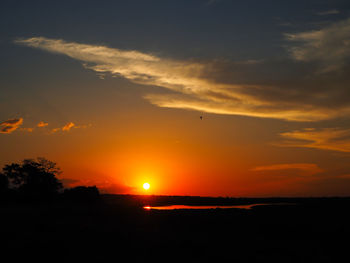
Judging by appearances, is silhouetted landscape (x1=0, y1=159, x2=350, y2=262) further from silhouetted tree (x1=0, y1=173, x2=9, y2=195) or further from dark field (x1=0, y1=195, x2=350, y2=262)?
silhouetted tree (x1=0, y1=173, x2=9, y2=195)

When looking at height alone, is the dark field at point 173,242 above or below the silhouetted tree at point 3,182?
below

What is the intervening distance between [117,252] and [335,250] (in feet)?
57.0

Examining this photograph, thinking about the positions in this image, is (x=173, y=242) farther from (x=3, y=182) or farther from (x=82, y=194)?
(x=3, y=182)

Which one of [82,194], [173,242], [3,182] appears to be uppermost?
[3,182]

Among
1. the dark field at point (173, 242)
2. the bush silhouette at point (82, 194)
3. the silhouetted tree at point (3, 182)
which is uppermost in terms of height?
the silhouetted tree at point (3, 182)

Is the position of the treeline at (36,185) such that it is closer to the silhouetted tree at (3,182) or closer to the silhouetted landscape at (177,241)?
the silhouetted tree at (3,182)

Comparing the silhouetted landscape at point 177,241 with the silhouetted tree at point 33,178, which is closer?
the silhouetted landscape at point 177,241

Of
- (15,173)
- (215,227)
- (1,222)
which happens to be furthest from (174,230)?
(15,173)

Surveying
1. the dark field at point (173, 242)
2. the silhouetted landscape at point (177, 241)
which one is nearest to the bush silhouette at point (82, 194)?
the silhouetted landscape at point (177, 241)

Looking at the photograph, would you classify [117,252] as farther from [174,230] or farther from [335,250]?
[335,250]

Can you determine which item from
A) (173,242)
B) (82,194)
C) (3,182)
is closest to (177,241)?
(173,242)

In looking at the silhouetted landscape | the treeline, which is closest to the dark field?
the silhouetted landscape

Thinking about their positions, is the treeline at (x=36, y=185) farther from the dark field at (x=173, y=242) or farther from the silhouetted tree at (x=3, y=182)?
the dark field at (x=173, y=242)

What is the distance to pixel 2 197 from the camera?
252 feet
